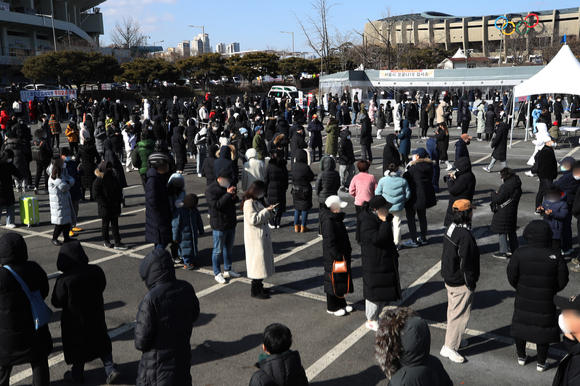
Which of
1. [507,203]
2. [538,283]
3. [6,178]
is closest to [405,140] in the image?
[507,203]

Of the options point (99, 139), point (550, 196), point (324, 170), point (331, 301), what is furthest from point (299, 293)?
point (99, 139)

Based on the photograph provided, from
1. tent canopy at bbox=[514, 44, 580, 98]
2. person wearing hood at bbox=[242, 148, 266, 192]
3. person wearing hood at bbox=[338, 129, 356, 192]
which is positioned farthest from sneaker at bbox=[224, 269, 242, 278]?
tent canopy at bbox=[514, 44, 580, 98]

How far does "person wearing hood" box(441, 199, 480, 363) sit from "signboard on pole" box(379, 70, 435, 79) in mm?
35140

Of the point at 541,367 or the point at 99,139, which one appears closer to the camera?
the point at 541,367

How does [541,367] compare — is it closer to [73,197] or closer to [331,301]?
[331,301]

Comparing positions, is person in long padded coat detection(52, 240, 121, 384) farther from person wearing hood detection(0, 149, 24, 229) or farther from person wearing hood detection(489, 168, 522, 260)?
person wearing hood detection(0, 149, 24, 229)

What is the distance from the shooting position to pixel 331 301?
627cm

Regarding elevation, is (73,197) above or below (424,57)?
below

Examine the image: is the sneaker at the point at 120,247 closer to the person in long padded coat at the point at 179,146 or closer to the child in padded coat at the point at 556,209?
the person in long padded coat at the point at 179,146

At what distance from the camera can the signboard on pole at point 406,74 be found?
3775 cm

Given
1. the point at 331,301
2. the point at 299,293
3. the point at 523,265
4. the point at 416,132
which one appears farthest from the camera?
the point at 416,132

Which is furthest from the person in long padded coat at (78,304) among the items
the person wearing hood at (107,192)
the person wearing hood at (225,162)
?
the person wearing hood at (225,162)

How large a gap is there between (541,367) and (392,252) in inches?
76.0

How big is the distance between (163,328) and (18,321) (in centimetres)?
154
